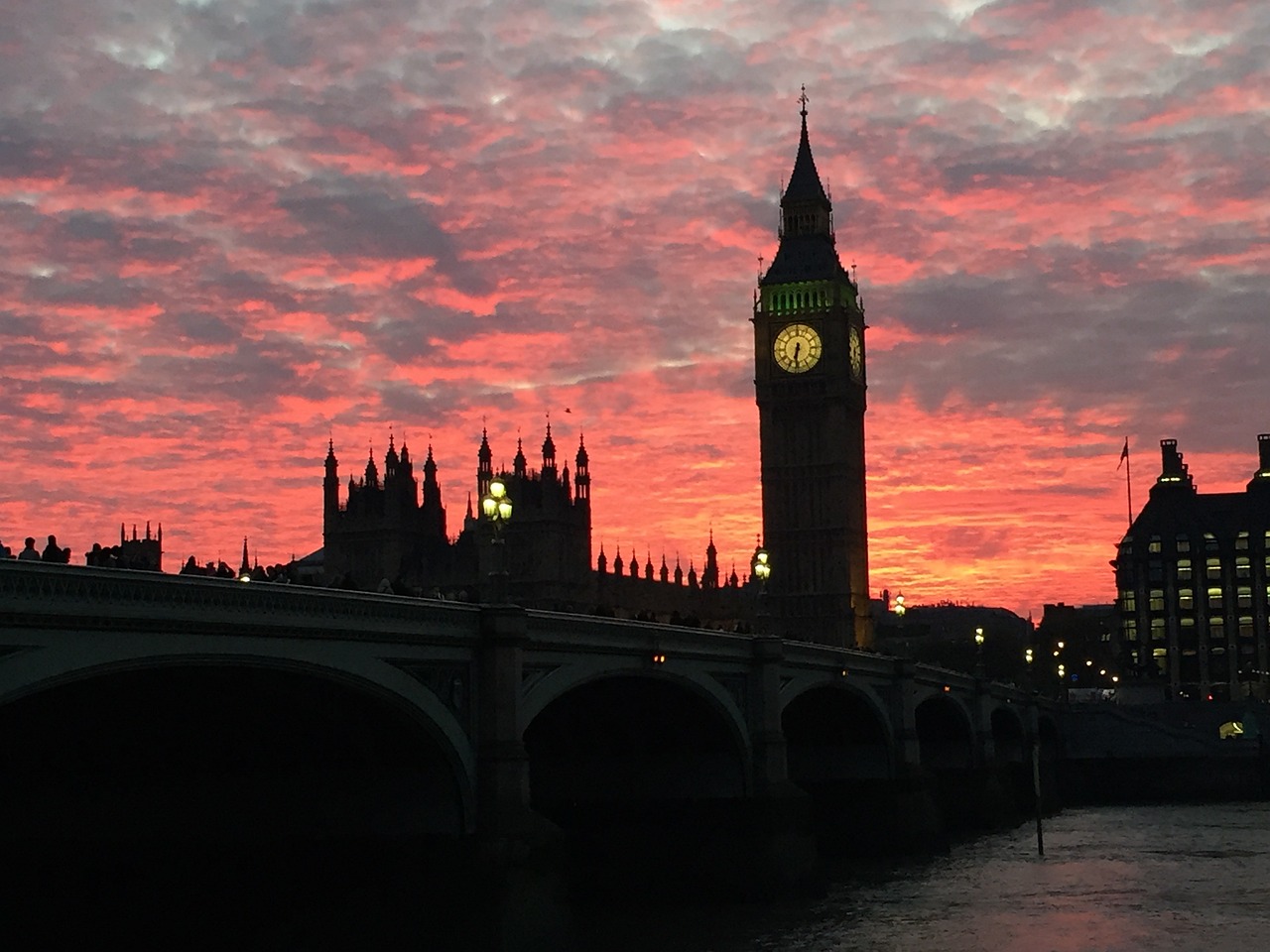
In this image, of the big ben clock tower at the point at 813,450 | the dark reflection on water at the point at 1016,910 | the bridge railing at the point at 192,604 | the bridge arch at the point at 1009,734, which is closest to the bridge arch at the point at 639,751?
the dark reflection on water at the point at 1016,910

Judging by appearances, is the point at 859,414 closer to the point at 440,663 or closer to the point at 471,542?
the point at 471,542

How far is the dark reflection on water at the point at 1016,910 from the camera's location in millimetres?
50688

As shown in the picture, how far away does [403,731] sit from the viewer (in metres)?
42.8

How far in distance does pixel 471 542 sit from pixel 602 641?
10401cm

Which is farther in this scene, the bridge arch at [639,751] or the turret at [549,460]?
the turret at [549,460]

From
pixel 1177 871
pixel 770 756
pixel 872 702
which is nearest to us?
pixel 770 756

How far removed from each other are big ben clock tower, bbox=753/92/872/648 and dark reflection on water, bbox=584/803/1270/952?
83204 mm

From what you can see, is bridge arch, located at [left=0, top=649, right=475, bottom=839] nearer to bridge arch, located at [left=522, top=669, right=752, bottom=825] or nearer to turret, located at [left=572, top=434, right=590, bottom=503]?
bridge arch, located at [left=522, top=669, right=752, bottom=825]

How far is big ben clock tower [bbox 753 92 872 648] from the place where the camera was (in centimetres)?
16588

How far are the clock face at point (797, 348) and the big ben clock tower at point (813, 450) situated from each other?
0.09 meters

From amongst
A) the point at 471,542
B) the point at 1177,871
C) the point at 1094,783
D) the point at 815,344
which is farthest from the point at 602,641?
the point at 815,344

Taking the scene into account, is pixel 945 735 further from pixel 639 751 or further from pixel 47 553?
pixel 47 553

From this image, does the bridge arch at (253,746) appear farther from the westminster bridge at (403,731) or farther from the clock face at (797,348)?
the clock face at (797,348)

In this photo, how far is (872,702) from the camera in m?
80.6
